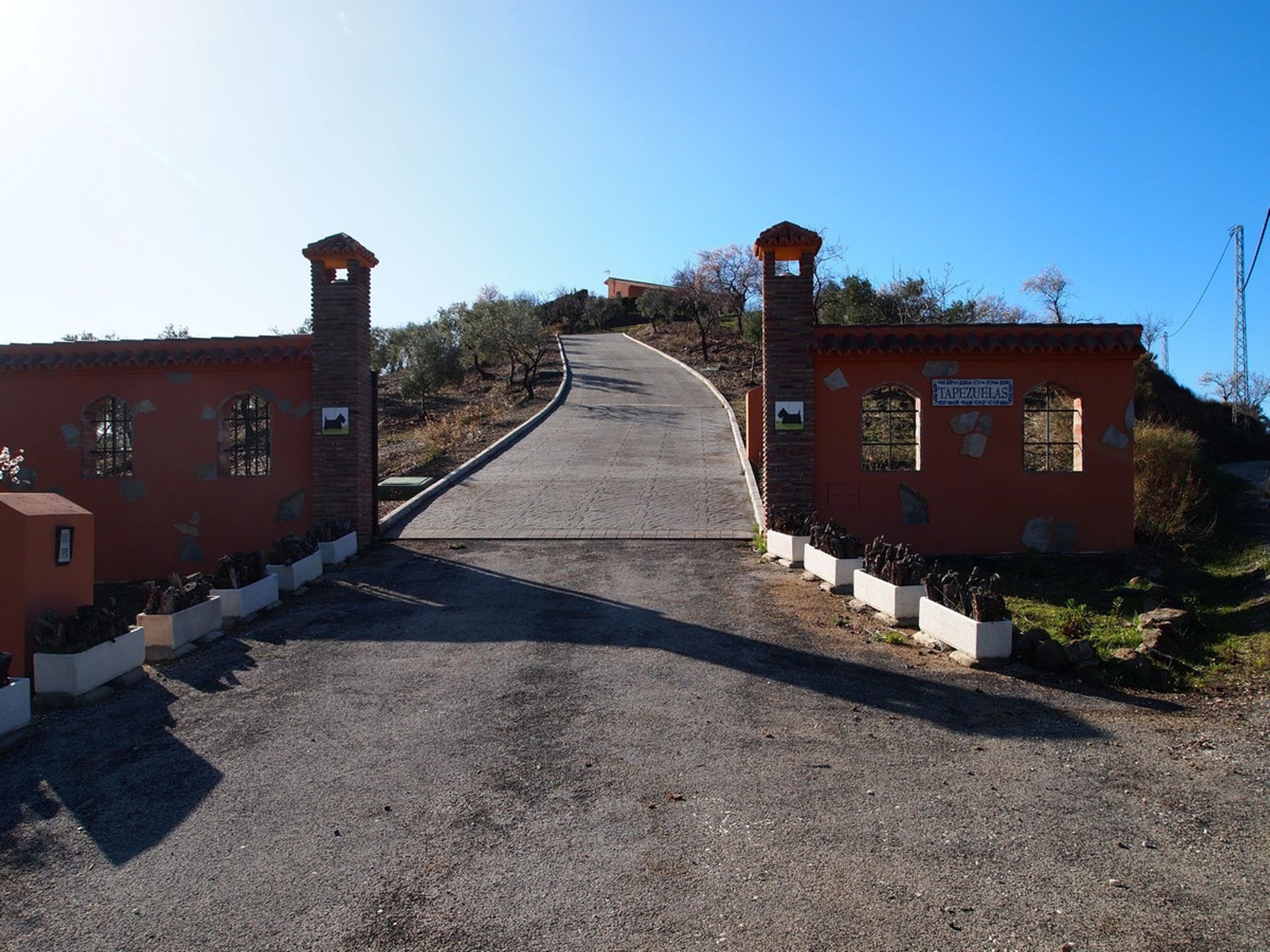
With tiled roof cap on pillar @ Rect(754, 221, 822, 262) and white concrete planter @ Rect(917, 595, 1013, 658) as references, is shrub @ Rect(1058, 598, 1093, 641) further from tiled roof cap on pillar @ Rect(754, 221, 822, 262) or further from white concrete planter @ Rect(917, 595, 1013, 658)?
tiled roof cap on pillar @ Rect(754, 221, 822, 262)

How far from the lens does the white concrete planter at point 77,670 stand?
239 inches

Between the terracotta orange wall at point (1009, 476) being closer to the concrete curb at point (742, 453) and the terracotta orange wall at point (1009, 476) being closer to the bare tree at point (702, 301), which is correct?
the concrete curb at point (742, 453)

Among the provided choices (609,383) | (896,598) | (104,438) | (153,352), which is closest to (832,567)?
(896,598)

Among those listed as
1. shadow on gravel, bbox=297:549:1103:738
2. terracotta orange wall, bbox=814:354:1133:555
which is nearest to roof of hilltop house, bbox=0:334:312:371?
shadow on gravel, bbox=297:549:1103:738

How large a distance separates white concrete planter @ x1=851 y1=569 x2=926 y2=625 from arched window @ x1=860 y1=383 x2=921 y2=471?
3.55m

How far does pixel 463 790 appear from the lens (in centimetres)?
466

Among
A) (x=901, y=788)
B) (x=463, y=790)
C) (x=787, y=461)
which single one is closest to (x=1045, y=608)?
(x=787, y=461)

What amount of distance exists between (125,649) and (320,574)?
403cm

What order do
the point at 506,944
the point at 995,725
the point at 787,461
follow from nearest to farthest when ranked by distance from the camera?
the point at 506,944
the point at 995,725
the point at 787,461

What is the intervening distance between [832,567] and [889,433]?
4.95m

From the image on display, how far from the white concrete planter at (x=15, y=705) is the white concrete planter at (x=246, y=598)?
2.71 m

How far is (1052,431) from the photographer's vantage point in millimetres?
16516

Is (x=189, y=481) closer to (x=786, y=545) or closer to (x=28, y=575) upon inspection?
(x=28, y=575)

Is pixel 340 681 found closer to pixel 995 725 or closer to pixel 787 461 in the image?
pixel 995 725
